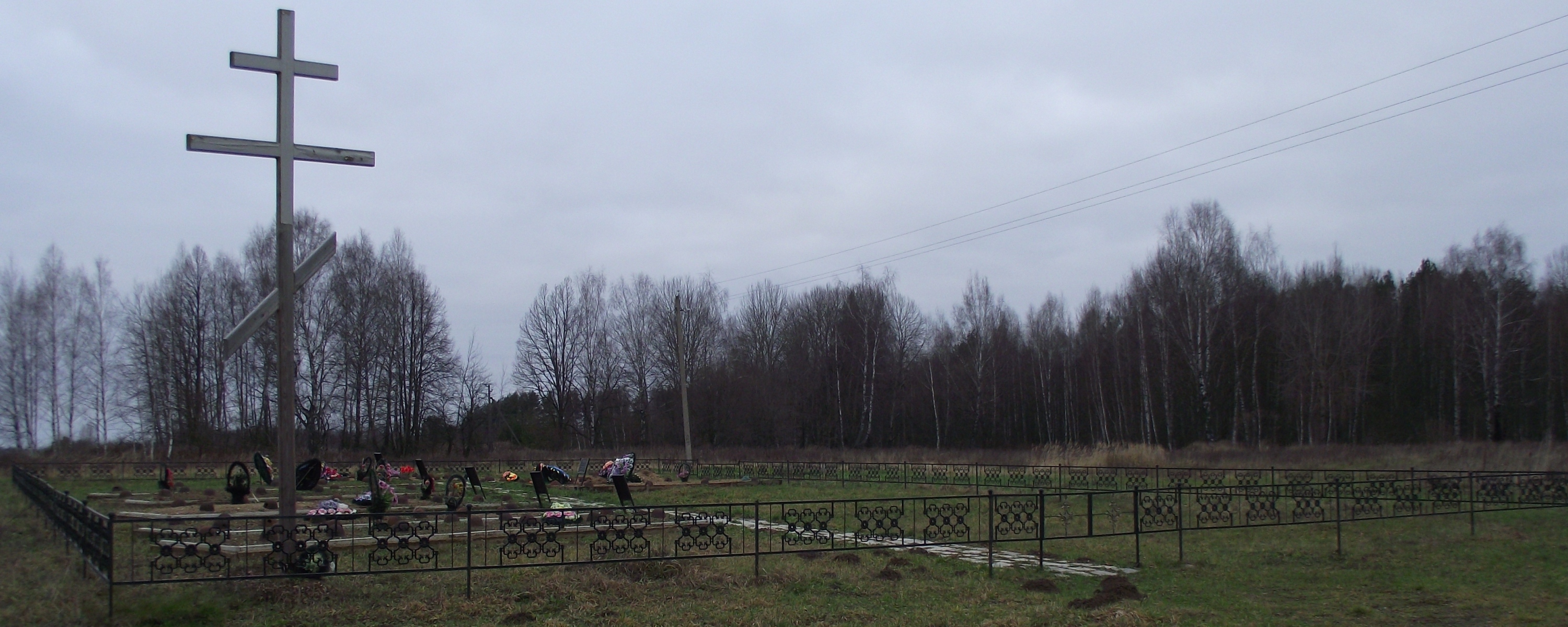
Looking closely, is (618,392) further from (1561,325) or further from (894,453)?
(1561,325)

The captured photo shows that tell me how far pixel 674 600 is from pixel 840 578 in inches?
79.5

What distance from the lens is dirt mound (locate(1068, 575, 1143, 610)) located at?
28.0 feet

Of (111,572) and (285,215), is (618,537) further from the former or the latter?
(285,215)

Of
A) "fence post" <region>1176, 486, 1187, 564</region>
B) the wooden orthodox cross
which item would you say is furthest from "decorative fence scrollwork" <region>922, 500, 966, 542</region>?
the wooden orthodox cross

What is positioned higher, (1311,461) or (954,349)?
(954,349)

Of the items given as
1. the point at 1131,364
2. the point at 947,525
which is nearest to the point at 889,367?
the point at 1131,364

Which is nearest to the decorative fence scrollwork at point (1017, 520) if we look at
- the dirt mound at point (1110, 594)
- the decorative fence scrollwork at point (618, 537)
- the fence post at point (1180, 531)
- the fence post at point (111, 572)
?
the dirt mound at point (1110, 594)

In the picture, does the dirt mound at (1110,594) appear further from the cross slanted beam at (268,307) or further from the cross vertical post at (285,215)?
the cross slanted beam at (268,307)

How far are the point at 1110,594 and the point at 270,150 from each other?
9.05 meters

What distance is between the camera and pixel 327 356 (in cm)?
4091

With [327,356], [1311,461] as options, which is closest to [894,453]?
[1311,461]

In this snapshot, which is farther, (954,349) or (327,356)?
(954,349)

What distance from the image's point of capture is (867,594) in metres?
9.09

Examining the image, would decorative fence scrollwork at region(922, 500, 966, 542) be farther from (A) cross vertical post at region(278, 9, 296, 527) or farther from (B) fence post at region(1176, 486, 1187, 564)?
(A) cross vertical post at region(278, 9, 296, 527)
